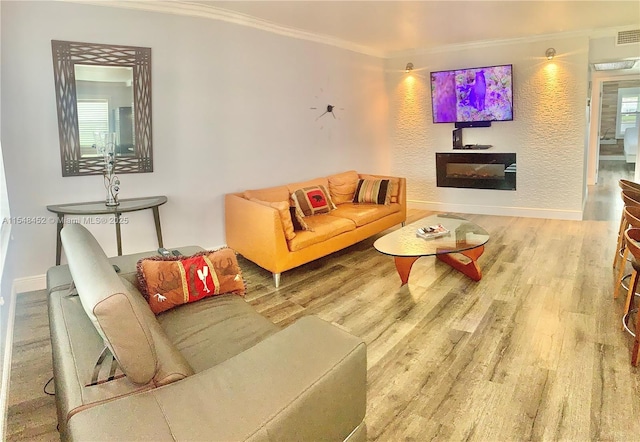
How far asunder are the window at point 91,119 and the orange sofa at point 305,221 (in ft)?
4.55

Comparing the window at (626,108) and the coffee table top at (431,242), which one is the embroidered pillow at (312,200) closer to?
the coffee table top at (431,242)

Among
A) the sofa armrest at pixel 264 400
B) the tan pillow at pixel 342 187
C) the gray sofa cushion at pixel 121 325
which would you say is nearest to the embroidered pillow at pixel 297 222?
the tan pillow at pixel 342 187

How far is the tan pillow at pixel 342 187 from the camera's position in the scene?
5582mm

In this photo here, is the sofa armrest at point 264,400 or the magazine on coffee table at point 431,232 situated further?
the magazine on coffee table at point 431,232

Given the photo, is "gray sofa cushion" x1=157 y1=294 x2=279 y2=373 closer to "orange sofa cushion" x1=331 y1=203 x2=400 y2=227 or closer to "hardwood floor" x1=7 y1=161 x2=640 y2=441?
"hardwood floor" x1=7 y1=161 x2=640 y2=441

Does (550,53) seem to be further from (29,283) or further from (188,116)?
(29,283)

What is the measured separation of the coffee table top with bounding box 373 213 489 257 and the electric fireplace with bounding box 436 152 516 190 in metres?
2.60

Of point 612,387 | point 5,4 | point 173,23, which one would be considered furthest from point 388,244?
point 5,4

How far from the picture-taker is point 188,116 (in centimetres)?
438

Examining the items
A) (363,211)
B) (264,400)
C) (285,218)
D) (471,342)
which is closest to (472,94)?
(363,211)

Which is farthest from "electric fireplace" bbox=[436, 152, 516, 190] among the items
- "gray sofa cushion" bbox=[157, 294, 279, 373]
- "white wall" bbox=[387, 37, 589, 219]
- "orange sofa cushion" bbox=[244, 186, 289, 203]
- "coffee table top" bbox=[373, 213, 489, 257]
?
"gray sofa cushion" bbox=[157, 294, 279, 373]

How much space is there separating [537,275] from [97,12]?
4.62 meters

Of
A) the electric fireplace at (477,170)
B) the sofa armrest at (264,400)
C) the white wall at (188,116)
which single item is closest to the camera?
the sofa armrest at (264,400)

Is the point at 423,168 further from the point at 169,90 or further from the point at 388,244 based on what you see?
the point at 169,90
